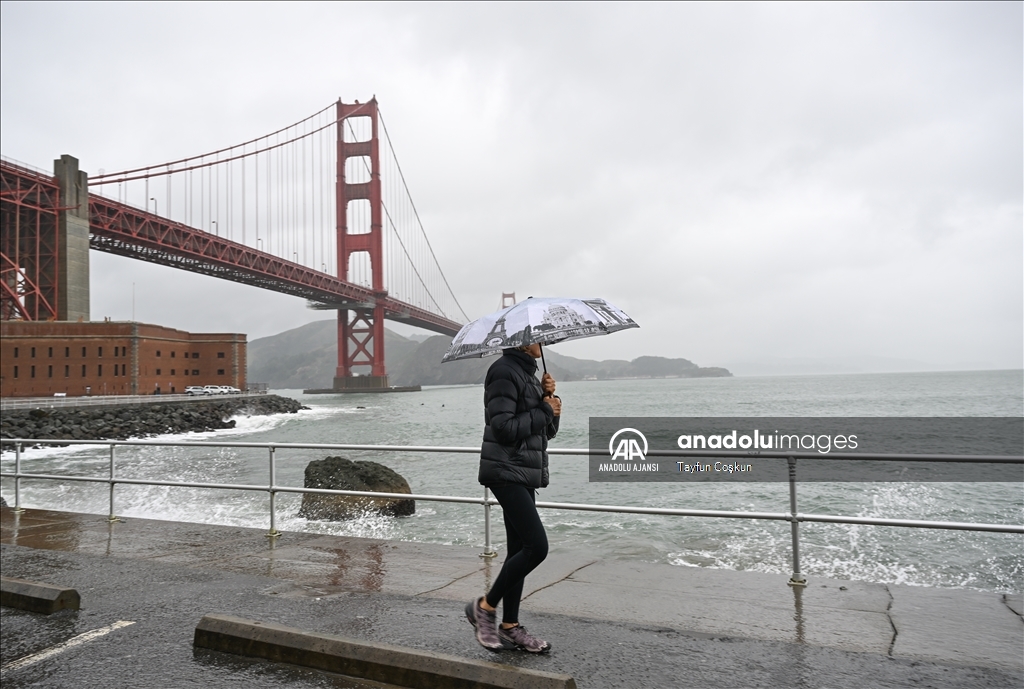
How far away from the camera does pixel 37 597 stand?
4.16 meters

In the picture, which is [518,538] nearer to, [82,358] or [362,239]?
[82,358]

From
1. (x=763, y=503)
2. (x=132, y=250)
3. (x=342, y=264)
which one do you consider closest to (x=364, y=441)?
(x=763, y=503)

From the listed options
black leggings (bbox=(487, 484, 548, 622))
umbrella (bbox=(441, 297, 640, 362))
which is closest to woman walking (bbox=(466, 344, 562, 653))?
black leggings (bbox=(487, 484, 548, 622))

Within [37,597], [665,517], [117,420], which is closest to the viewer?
[37,597]

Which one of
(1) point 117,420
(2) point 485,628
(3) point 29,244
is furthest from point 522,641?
(3) point 29,244

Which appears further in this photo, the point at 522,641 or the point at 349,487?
the point at 349,487

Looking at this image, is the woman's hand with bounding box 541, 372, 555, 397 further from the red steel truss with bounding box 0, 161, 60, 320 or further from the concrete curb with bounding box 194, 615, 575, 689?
the red steel truss with bounding box 0, 161, 60, 320

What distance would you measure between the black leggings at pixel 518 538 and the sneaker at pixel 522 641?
114mm

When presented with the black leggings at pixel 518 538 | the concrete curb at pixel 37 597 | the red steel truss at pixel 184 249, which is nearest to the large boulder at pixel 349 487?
the concrete curb at pixel 37 597

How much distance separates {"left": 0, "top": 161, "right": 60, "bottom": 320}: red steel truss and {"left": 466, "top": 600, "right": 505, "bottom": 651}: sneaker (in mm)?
53106

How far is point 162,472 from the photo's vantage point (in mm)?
19094

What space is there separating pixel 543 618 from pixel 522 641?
1.98 ft

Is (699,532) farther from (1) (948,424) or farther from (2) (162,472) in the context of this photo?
(1) (948,424)

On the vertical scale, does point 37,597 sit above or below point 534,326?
below
